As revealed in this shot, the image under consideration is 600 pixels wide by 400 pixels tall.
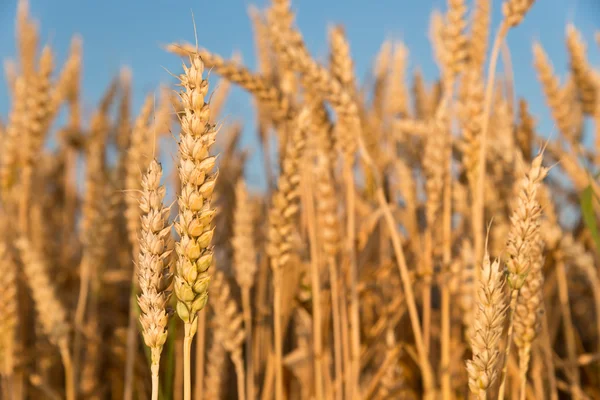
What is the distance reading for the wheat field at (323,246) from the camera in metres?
0.56

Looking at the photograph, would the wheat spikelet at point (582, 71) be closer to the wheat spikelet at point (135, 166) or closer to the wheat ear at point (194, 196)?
the wheat spikelet at point (135, 166)

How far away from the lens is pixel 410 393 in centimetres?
143

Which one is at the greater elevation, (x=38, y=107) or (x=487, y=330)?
(x=38, y=107)

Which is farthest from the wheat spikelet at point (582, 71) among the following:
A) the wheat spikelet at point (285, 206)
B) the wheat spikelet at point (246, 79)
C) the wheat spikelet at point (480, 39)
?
the wheat spikelet at point (285, 206)

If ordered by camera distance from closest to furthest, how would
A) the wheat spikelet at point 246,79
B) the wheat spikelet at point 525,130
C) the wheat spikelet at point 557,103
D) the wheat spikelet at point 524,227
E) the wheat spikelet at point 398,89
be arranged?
the wheat spikelet at point 524,227 < the wheat spikelet at point 246,79 < the wheat spikelet at point 525,130 < the wheat spikelet at point 557,103 < the wheat spikelet at point 398,89

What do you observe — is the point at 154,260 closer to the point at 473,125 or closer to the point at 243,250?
the point at 243,250

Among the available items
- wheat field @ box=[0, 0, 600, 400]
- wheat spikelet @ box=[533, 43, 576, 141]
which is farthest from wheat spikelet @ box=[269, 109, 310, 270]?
wheat spikelet @ box=[533, 43, 576, 141]

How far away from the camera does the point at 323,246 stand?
1.09 meters

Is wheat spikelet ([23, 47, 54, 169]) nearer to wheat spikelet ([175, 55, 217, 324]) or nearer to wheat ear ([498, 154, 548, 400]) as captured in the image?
wheat spikelet ([175, 55, 217, 324])

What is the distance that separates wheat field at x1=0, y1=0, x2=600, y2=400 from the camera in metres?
0.56

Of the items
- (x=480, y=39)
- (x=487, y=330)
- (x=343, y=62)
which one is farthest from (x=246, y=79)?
(x=487, y=330)

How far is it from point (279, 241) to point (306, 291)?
358 mm

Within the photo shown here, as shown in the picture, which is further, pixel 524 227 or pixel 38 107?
pixel 38 107

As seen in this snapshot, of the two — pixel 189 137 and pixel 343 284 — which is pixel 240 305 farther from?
pixel 189 137
